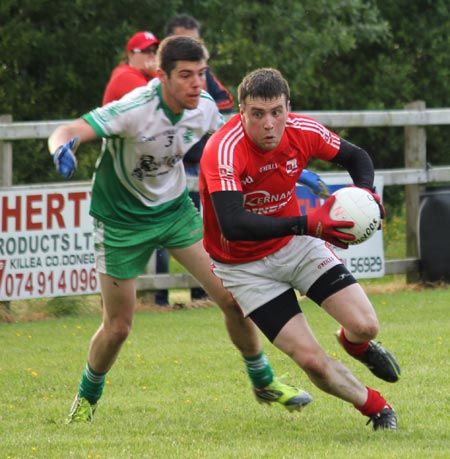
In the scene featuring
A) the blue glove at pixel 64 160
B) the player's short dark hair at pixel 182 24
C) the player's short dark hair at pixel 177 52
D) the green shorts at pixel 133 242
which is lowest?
the green shorts at pixel 133 242

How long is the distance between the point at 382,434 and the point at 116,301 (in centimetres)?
167

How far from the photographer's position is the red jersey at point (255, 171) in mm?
6199

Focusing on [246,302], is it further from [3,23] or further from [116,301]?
→ [3,23]

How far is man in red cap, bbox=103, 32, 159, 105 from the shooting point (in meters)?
10.1

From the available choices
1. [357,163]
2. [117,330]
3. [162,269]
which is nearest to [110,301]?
[117,330]

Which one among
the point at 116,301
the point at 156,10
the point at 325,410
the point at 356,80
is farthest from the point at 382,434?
the point at 356,80

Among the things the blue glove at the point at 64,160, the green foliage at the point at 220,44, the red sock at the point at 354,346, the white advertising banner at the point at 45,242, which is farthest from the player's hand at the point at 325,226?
the green foliage at the point at 220,44

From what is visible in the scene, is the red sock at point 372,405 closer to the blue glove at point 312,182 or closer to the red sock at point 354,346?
the red sock at point 354,346

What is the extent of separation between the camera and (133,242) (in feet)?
23.1

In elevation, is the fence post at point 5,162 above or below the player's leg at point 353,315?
above

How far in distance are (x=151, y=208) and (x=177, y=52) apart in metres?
0.93

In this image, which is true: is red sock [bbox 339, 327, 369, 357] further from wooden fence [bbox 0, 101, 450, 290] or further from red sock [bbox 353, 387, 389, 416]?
wooden fence [bbox 0, 101, 450, 290]

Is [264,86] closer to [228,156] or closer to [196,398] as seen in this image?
[228,156]

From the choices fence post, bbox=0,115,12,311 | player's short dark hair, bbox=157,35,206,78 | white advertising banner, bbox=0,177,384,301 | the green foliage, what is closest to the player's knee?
player's short dark hair, bbox=157,35,206,78
